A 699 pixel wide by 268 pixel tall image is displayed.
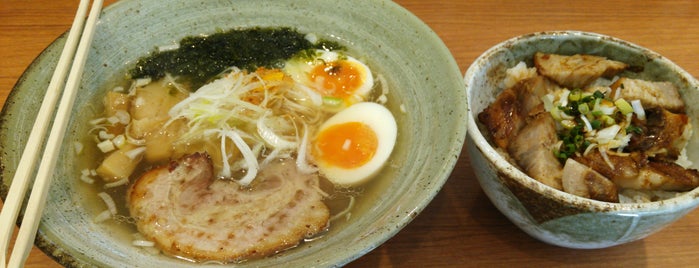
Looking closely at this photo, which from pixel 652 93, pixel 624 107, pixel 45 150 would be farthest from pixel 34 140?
pixel 652 93

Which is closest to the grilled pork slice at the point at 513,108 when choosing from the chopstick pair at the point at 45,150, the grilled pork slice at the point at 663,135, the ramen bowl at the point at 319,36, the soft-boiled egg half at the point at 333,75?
the ramen bowl at the point at 319,36

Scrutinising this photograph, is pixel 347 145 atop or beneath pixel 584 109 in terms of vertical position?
beneath

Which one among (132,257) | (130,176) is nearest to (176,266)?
(132,257)

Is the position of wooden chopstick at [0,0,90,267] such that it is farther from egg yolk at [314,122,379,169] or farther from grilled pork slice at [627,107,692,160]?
grilled pork slice at [627,107,692,160]

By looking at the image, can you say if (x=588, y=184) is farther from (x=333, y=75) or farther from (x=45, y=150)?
(x=45, y=150)

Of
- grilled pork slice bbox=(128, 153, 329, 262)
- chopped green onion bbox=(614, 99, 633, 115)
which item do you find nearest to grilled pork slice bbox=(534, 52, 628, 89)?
chopped green onion bbox=(614, 99, 633, 115)

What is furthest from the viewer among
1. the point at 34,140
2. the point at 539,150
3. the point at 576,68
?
the point at 576,68
